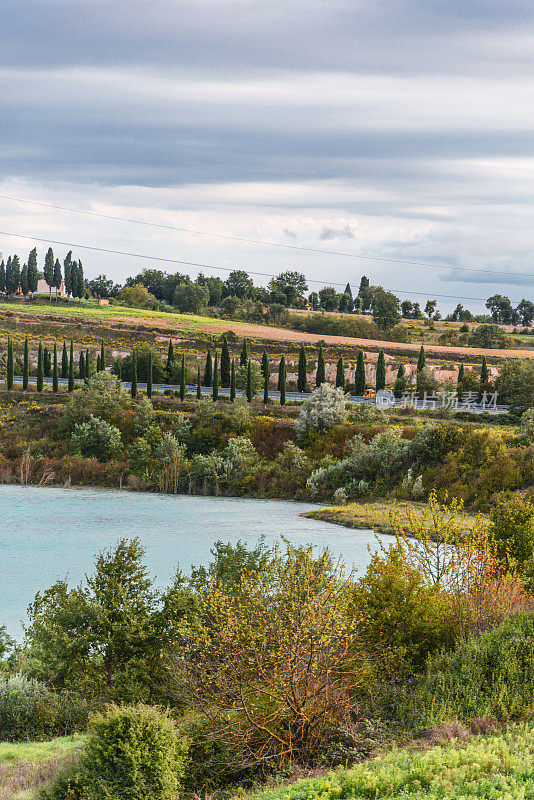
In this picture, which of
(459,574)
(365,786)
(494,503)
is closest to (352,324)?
(494,503)

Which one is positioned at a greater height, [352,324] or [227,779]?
[352,324]

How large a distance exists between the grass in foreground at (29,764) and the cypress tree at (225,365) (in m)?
47.8

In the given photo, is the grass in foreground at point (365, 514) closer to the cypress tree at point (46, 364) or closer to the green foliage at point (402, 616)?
the green foliage at point (402, 616)

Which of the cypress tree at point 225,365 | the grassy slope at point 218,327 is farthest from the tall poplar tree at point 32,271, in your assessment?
the cypress tree at point 225,365

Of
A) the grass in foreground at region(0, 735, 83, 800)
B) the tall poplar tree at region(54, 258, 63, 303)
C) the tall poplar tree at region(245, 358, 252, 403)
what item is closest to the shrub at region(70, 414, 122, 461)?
the tall poplar tree at region(245, 358, 252, 403)

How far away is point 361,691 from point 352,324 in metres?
87.2

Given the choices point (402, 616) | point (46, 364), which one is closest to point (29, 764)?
point (402, 616)

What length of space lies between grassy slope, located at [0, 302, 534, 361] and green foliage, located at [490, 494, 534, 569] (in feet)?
204

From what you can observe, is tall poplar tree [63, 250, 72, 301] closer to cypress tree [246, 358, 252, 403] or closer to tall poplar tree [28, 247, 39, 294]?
tall poplar tree [28, 247, 39, 294]

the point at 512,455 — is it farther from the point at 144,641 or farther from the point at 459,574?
the point at 144,641

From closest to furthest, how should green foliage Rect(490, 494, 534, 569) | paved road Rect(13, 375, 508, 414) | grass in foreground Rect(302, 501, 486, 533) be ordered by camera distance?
green foliage Rect(490, 494, 534, 569) → grass in foreground Rect(302, 501, 486, 533) → paved road Rect(13, 375, 508, 414)

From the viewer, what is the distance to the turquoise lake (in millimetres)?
26266

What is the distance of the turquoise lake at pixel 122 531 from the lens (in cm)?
2627

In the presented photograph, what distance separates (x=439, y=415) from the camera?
50.1 metres
